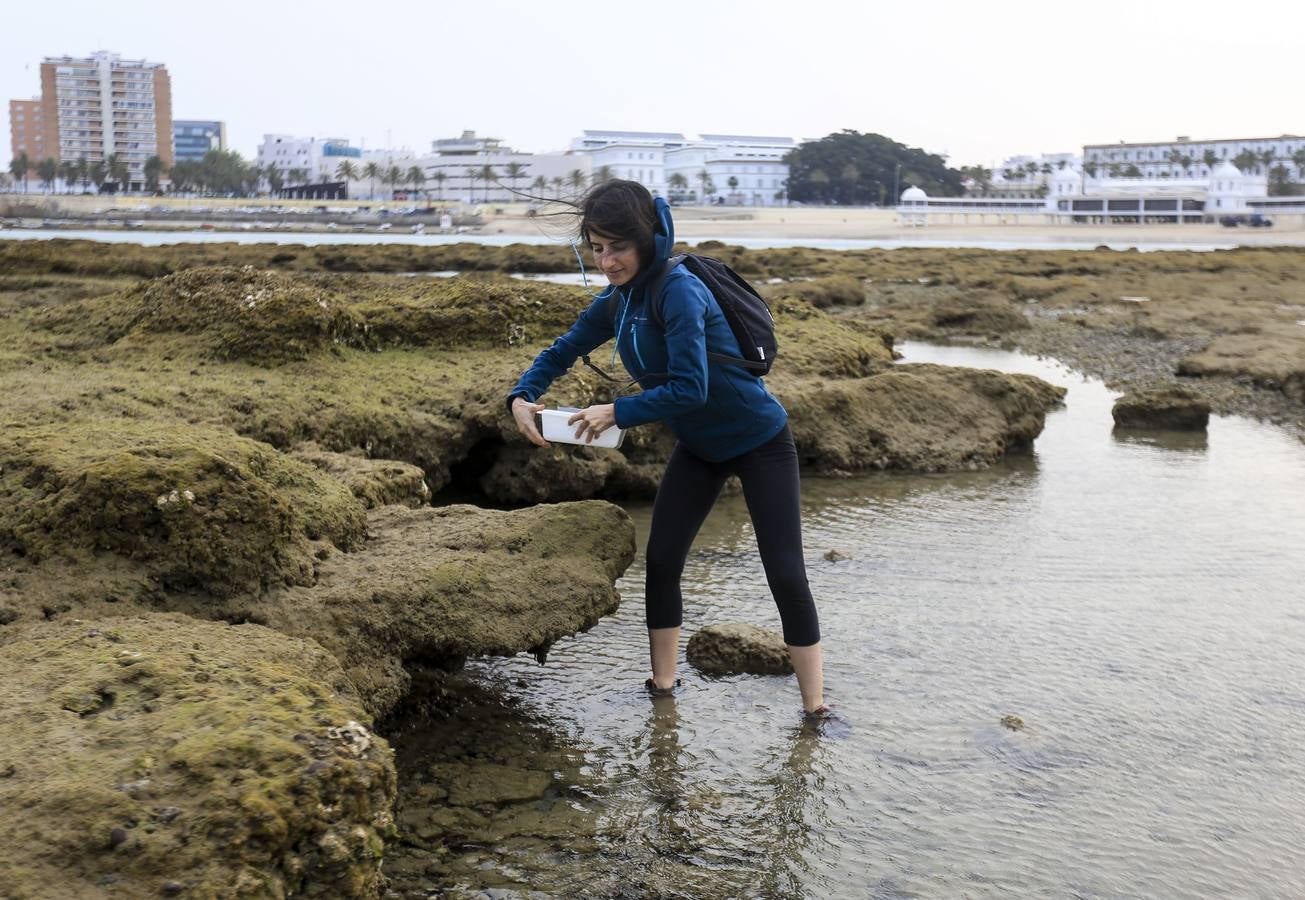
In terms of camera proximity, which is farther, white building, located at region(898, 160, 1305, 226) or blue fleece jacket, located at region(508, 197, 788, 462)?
white building, located at region(898, 160, 1305, 226)

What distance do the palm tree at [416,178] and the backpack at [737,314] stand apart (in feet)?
519

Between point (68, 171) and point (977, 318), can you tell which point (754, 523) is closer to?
point (977, 318)

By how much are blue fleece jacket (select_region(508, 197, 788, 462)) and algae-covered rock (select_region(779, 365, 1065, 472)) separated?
502cm

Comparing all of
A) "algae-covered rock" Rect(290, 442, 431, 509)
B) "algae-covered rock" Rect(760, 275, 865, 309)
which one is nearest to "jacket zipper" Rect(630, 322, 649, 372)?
"algae-covered rock" Rect(290, 442, 431, 509)

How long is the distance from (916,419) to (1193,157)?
178 meters

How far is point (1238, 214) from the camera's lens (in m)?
122

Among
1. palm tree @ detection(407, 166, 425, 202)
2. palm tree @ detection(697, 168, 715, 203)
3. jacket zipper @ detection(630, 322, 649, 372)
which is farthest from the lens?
palm tree @ detection(697, 168, 715, 203)

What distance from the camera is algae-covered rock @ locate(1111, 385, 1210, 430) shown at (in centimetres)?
1233

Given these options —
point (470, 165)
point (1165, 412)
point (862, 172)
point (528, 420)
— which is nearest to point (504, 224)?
point (470, 165)

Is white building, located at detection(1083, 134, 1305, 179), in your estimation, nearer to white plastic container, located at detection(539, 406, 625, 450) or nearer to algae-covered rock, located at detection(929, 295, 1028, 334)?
algae-covered rock, located at detection(929, 295, 1028, 334)

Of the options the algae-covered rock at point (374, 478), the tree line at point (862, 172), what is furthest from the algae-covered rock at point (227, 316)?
the tree line at point (862, 172)

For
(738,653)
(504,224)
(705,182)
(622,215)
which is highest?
(705,182)

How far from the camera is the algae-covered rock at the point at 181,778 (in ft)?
9.25

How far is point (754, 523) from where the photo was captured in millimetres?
4887
